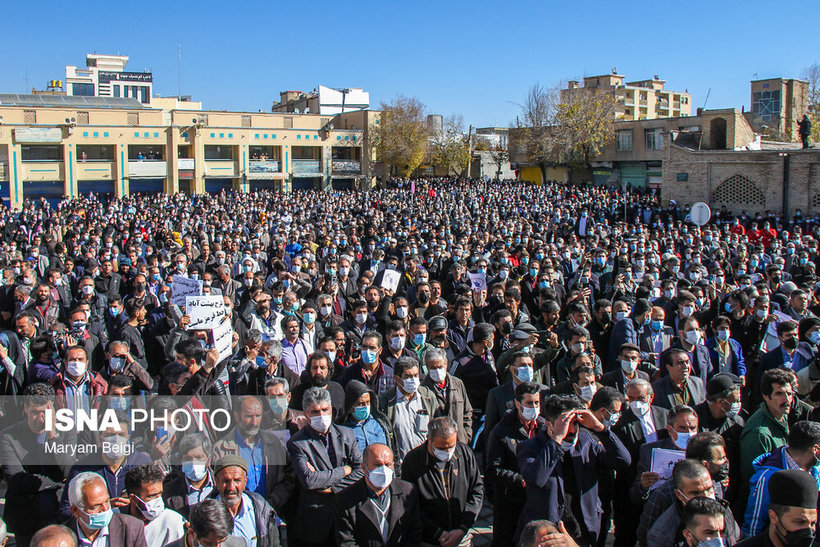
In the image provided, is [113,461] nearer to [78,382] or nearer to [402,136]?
[78,382]

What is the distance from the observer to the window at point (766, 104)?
5300cm

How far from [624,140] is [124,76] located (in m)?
79.0

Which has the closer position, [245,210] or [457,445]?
[457,445]

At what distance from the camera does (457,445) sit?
4.52m

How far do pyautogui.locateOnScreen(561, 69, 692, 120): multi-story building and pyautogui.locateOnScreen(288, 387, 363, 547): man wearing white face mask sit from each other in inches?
3086

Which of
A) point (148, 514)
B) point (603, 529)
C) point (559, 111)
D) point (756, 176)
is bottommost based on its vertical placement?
point (603, 529)

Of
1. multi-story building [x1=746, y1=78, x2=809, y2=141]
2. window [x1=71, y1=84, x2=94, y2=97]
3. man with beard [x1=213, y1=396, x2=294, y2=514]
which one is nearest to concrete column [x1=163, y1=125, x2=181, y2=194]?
multi-story building [x1=746, y1=78, x2=809, y2=141]

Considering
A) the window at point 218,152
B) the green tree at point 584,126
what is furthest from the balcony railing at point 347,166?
the green tree at point 584,126

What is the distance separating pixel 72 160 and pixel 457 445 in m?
45.1

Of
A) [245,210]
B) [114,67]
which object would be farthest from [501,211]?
[114,67]

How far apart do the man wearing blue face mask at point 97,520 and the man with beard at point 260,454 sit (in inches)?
30.5

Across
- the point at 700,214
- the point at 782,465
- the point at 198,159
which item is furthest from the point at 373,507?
the point at 198,159

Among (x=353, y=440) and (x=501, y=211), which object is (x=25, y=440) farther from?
(x=501, y=211)

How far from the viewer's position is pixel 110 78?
100125 millimetres
